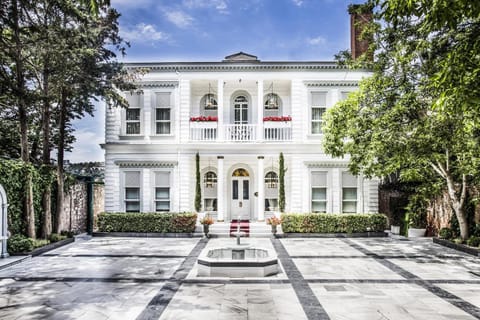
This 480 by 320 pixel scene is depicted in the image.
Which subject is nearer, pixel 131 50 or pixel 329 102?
pixel 131 50

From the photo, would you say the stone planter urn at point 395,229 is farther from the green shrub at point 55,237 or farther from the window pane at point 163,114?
the green shrub at point 55,237

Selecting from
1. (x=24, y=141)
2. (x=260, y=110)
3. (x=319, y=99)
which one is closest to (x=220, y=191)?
(x=260, y=110)

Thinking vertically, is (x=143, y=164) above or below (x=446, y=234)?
above

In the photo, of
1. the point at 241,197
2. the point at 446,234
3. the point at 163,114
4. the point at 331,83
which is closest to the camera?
the point at 446,234

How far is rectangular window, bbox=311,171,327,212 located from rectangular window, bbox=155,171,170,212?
7142 mm

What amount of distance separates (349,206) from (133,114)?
11.6 metres

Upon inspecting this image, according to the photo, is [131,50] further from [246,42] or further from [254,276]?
[254,276]

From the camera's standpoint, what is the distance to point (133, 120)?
17781mm

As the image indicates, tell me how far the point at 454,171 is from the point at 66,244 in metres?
14.9

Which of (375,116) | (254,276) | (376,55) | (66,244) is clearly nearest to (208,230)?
(66,244)

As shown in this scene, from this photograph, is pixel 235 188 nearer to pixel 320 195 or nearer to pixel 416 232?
pixel 320 195

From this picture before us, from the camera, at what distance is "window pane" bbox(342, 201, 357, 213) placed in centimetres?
1752

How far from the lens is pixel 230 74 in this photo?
17422mm

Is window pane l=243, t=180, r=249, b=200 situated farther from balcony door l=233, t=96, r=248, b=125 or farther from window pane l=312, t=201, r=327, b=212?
window pane l=312, t=201, r=327, b=212
